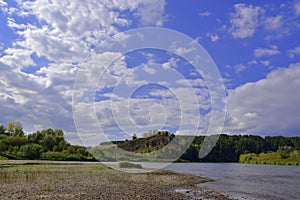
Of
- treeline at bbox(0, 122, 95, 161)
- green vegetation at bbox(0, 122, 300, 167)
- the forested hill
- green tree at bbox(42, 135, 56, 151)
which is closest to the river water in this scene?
green vegetation at bbox(0, 122, 300, 167)

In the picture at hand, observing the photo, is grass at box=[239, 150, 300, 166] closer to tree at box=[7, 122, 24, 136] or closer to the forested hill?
the forested hill

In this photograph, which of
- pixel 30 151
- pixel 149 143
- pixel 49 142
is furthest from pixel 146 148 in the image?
pixel 49 142

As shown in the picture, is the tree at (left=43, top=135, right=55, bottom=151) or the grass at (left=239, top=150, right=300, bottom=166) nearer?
the tree at (left=43, top=135, right=55, bottom=151)

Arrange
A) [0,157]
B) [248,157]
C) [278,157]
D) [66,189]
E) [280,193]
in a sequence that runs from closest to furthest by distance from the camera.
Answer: [66,189] → [280,193] → [0,157] → [278,157] → [248,157]

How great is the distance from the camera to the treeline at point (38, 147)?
90875 millimetres

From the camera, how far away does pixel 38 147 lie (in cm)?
9562

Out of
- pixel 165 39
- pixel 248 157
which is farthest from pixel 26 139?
pixel 248 157

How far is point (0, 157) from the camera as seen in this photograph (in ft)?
264

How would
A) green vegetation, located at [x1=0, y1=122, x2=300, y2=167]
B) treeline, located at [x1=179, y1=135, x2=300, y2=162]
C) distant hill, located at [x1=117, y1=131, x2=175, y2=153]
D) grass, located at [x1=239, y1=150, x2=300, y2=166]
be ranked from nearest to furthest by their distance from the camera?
distant hill, located at [x1=117, y1=131, x2=175, y2=153], green vegetation, located at [x1=0, y1=122, x2=300, y2=167], grass, located at [x1=239, y1=150, x2=300, y2=166], treeline, located at [x1=179, y1=135, x2=300, y2=162]

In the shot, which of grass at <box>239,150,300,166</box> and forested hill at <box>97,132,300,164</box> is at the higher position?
forested hill at <box>97,132,300,164</box>

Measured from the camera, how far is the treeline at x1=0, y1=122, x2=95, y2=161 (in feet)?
298

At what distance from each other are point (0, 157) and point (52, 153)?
695 inches

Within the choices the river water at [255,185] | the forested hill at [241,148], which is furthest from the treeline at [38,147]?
the river water at [255,185]

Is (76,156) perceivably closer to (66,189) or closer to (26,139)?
(26,139)
